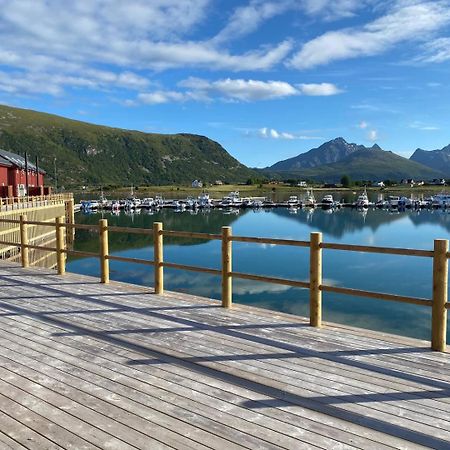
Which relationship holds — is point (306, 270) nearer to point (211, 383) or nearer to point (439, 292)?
point (439, 292)

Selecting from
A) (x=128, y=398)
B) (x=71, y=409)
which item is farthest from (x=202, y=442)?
(x=71, y=409)

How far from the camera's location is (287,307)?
25016 millimetres

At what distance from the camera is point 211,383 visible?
5133 millimetres

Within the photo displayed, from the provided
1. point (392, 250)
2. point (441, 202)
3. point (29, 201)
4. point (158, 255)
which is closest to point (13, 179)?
point (29, 201)

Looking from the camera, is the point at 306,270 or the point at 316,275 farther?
the point at 306,270

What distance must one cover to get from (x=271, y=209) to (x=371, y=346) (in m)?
113

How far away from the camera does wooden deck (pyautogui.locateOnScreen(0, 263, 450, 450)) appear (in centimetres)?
403

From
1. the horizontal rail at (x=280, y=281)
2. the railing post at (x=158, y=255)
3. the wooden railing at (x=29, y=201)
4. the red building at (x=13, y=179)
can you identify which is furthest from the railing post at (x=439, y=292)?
the red building at (x=13, y=179)

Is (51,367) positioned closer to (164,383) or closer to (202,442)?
(164,383)

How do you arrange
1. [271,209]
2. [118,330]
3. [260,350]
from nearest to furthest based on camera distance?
[260,350]
[118,330]
[271,209]

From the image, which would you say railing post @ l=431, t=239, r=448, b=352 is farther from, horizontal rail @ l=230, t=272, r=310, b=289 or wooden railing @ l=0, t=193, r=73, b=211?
wooden railing @ l=0, t=193, r=73, b=211

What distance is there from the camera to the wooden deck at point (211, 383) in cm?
403

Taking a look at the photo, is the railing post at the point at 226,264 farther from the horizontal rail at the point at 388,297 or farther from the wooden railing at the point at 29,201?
the wooden railing at the point at 29,201

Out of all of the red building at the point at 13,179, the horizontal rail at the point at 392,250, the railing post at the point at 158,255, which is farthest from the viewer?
the red building at the point at 13,179
